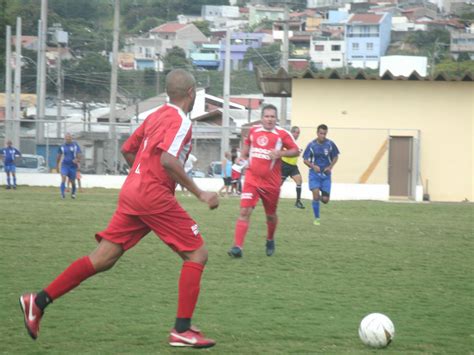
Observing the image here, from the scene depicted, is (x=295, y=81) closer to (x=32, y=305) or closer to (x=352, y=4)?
(x=32, y=305)

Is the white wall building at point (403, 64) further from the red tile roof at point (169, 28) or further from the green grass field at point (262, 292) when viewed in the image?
the red tile roof at point (169, 28)

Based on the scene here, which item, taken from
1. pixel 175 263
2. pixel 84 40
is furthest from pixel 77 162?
pixel 84 40

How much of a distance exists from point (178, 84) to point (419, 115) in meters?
31.4

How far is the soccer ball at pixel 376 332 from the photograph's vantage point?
24.7ft

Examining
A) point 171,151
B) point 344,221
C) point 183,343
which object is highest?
point 171,151

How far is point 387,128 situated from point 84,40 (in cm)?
5798

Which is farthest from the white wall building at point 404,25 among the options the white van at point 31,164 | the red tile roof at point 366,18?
the white van at point 31,164

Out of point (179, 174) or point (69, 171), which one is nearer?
point (179, 174)

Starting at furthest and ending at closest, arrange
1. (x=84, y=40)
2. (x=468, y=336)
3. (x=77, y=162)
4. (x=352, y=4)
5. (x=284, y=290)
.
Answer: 1. (x=352, y=4)
2. (x=84, y=40)
3. (x=77, y=162)
4. (x=284, y=290)
5. (x=468, y=336)

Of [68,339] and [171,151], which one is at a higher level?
[171,151]

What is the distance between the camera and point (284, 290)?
33.9 ft

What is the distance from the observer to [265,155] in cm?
1358

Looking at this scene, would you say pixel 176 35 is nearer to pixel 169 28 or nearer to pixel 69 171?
pixel 169 28

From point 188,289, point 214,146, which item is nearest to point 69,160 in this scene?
point 214,146
